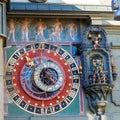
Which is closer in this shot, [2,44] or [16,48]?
[2,44]

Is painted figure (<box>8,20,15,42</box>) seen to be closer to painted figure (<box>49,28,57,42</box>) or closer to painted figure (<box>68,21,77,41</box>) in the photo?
painted figure (<box>49,28,57,42</box>)

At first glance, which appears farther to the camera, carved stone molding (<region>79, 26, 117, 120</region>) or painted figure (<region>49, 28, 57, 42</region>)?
painted figure (<region>49, 28, 57, 42</region>)

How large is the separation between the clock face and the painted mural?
0.83ft

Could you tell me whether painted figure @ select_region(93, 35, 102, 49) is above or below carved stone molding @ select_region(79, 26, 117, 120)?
above

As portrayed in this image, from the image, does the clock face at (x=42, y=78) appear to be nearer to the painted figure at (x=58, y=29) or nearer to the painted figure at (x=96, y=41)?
the painted figure at (x=58, y=29)

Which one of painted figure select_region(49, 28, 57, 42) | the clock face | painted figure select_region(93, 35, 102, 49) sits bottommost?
the clock face

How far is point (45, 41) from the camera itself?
12.2m

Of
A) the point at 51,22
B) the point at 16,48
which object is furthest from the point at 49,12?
the point at 16,48

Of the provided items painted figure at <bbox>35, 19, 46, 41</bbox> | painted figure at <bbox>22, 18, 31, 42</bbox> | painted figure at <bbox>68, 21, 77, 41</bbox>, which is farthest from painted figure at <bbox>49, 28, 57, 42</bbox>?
painted figure at <bbox>22, 18, 31, 42</bbox>

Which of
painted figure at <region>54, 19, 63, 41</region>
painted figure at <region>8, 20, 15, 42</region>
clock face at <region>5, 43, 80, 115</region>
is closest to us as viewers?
clock face at <region>5, 43, 80, 115</region>

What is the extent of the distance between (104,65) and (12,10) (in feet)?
8.41

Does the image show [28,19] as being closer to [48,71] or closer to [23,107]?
[48,71]

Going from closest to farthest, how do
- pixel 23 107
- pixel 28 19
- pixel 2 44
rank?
pixel 2 44 → pixel 23 107 → pixel 28 19

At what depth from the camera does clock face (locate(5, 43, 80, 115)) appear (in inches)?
458
